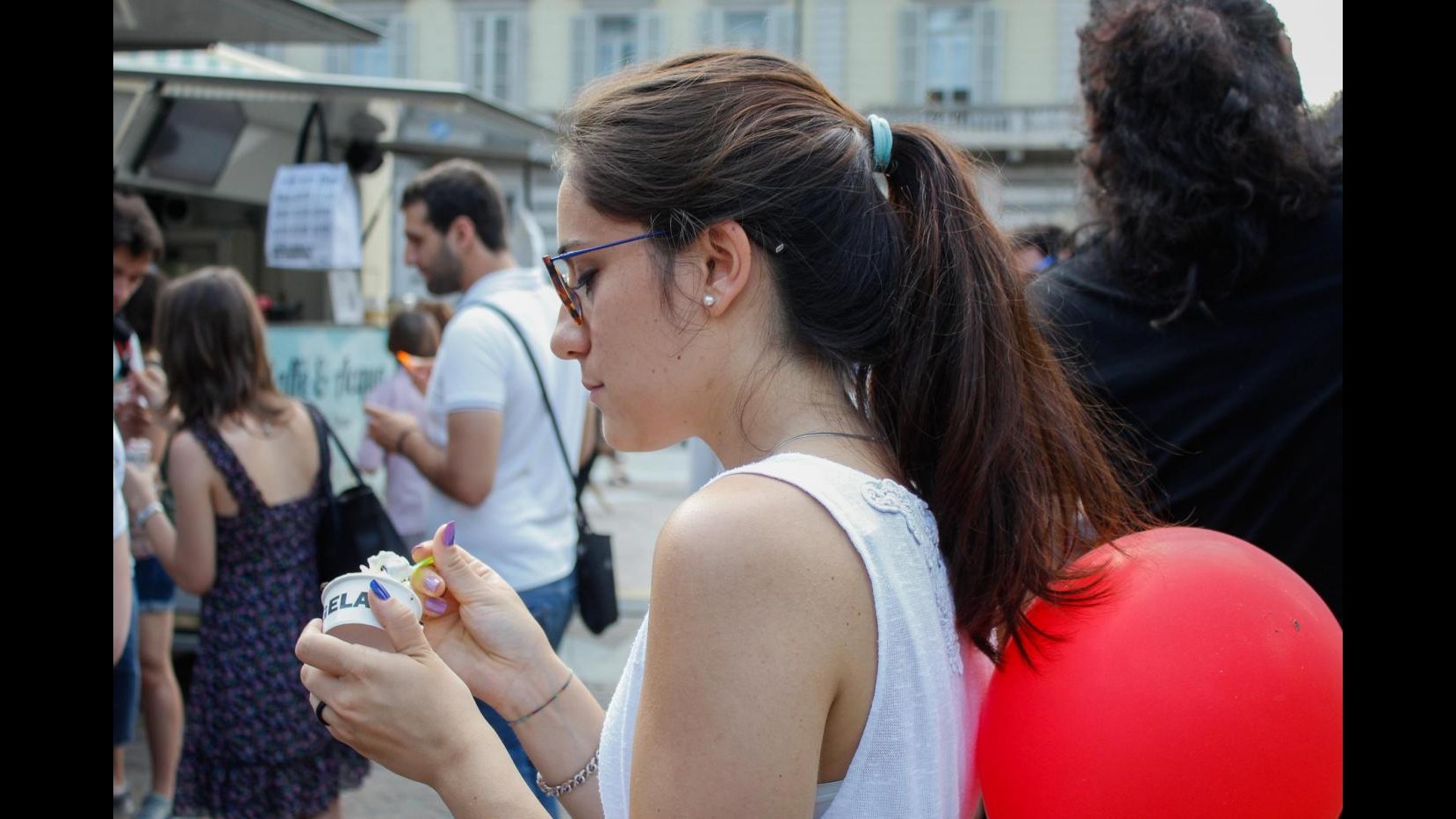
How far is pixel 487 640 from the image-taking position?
146 cm

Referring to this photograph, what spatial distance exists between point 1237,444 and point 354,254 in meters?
5.07

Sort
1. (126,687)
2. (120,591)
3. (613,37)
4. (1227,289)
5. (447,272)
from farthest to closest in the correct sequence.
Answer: (613,37) → (126,687) → (447,272) → (120,591) → (1227,289)

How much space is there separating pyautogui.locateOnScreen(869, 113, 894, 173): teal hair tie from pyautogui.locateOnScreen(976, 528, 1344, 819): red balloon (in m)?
0.51

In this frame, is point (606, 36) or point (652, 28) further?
point (606, 36)

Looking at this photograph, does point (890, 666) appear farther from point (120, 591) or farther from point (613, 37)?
point (613, 37)

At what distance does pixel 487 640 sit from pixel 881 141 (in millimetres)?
783

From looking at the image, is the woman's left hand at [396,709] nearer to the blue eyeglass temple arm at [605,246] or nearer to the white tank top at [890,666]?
the white tank top at [890,666]

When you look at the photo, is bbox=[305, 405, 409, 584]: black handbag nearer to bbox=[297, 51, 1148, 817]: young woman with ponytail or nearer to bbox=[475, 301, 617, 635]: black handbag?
bbox=[475, 301, 617, 635]: black handbag

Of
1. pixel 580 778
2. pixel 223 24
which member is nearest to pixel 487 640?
pixel 580 778

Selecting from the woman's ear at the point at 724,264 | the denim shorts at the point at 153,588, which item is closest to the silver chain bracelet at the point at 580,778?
the woman's ear at the point at 724,264

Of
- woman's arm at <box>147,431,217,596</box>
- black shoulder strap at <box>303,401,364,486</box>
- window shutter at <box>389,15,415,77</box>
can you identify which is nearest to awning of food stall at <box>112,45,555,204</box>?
black shoulder strap at <box>303,401,364,486</box>

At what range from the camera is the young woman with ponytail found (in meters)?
1.10

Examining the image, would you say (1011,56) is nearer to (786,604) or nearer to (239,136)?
(239,136)
